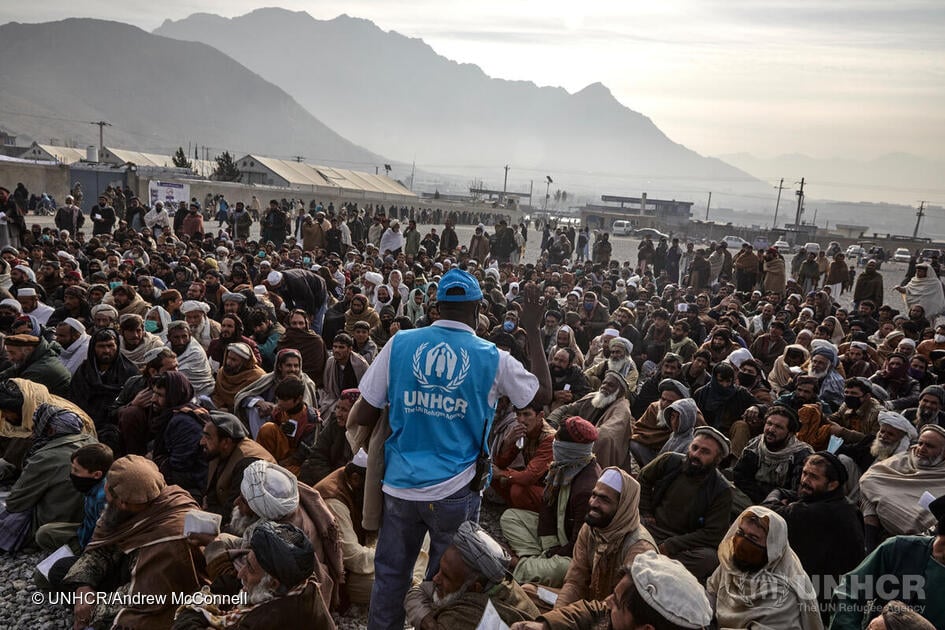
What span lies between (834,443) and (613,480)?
2.39 metres

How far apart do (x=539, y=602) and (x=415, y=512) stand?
1.10 m

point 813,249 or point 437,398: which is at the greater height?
point 813,249

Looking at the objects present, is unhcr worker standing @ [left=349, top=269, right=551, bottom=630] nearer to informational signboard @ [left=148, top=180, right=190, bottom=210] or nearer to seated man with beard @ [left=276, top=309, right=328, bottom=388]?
seated man with beard @ [left=276, top=309, right=328, bottom=388]

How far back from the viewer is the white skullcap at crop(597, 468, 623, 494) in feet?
10.4

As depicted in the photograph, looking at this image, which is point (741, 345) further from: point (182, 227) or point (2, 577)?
point (182, 227)

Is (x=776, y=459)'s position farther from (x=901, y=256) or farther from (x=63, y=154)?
(x=63, y=154)

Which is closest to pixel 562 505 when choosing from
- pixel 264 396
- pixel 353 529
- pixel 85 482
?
pixel 353 529

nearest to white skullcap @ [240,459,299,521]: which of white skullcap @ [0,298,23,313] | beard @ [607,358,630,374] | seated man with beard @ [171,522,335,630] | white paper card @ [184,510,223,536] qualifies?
white paper card @ [184,510,223,536]

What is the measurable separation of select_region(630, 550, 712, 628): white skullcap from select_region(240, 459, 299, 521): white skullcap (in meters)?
1.52

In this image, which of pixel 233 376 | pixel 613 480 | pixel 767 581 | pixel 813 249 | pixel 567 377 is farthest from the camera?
pixel 813 249

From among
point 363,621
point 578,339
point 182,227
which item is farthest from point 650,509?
point 182,227

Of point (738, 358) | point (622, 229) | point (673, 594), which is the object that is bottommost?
point (673, 594)

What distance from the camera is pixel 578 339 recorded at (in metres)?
8.36

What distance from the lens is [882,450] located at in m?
4.33
